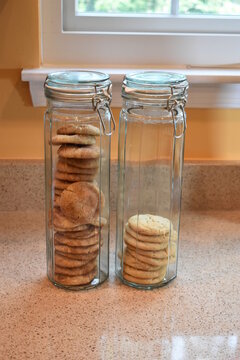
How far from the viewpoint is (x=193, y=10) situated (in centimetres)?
127

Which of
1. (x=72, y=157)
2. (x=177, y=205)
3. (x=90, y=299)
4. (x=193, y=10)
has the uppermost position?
(x=193, y=10)

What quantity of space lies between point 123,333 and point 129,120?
0.34 metres

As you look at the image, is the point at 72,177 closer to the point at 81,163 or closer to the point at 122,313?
the point at 81,163

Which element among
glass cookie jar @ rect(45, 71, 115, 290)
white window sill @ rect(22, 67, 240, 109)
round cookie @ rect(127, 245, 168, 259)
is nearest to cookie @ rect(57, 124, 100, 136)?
glass cookie jar @ rect(45, 71, 115, 290)

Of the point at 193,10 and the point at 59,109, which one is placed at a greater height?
the point at 193,10

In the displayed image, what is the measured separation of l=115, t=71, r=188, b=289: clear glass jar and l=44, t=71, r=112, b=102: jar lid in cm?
5

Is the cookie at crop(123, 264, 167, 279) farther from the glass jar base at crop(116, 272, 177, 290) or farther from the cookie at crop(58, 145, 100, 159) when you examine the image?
the cookie at crop(58, 145, 100, 159)

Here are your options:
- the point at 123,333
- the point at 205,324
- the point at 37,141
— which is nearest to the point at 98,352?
the point at 123,333

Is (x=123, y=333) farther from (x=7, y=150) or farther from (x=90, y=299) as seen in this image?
(x=7, y=150)

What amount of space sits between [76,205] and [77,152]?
8 cm

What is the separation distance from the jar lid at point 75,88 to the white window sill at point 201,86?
0.95ft

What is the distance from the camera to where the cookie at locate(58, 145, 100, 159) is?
2.81 ft

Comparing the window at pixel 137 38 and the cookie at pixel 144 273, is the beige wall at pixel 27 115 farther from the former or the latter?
the cookie at pixel 144 273

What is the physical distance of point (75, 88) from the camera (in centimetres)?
85
